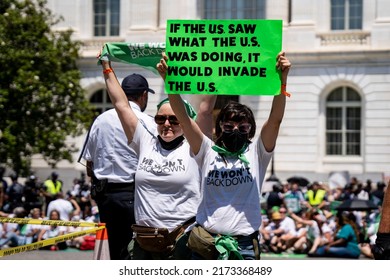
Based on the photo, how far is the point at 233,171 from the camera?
261 inches

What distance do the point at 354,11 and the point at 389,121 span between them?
185 inches

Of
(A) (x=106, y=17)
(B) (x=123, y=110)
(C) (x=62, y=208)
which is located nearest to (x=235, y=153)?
(B) (x=123, y=110)

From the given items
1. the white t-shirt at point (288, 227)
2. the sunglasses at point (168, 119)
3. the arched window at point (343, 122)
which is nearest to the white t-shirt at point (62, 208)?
the white t-shirt at point (288, 227)

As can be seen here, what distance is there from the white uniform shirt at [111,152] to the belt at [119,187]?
3cm

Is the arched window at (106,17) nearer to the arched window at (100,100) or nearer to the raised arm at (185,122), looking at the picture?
the arched window at (100,100)

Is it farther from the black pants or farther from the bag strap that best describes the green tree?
the bag strap

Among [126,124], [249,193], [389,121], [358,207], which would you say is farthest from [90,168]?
[389,121]

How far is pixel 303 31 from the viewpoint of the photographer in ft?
140

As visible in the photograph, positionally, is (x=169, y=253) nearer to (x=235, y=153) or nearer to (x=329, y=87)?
(x=235, y=153)

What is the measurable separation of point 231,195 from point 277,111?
0.58 m

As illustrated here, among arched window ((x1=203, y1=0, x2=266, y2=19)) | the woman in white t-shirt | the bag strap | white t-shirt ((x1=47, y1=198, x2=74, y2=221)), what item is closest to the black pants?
the woman in white t-shirt

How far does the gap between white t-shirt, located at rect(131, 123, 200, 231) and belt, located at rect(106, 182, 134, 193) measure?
115 centimetres

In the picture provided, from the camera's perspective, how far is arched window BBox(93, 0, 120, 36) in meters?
45.4
